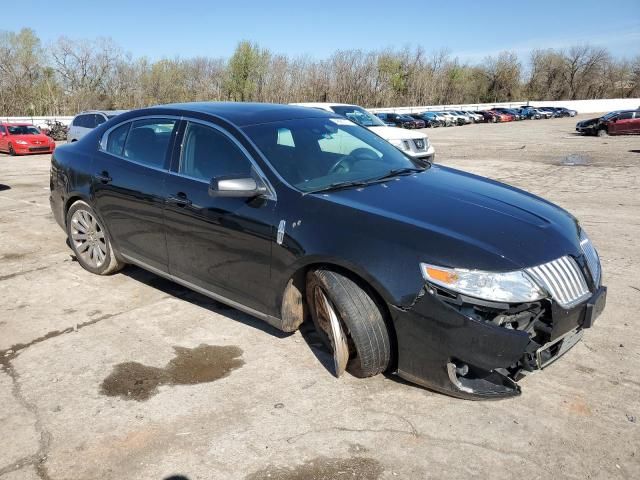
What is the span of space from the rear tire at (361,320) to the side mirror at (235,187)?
2.37ft

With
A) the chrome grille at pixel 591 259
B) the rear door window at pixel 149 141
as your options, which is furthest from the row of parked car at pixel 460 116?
the chrome grille at pixel 591 259

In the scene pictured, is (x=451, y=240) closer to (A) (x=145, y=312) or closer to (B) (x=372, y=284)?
(B) (x=372, y=284)

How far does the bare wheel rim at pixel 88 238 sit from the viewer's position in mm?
5078

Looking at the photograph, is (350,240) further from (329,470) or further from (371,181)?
(329,470)

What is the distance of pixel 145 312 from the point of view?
4.44 meters

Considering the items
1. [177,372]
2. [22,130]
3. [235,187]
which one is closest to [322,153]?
[235,187]

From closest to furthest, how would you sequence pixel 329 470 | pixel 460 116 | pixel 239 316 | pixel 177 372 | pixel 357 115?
pixel 329 470
pixel 177 372
pixel 239 316
pixel 357 115
pixel 460 116

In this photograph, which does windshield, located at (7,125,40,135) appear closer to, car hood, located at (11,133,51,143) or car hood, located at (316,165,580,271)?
car hood, located at (11,133,51,143)

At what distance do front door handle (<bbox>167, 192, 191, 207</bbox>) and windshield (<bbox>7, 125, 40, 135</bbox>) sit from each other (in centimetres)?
2150

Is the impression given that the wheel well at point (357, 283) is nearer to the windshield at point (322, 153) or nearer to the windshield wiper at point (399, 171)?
the windshield at point (322, 153)

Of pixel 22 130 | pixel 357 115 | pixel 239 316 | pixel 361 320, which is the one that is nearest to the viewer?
pixel 361 320

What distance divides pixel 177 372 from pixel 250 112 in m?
2.04

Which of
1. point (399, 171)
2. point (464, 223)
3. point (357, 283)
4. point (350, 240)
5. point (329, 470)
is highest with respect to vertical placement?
point (399, 171)

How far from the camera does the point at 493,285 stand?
2703 millimetres
